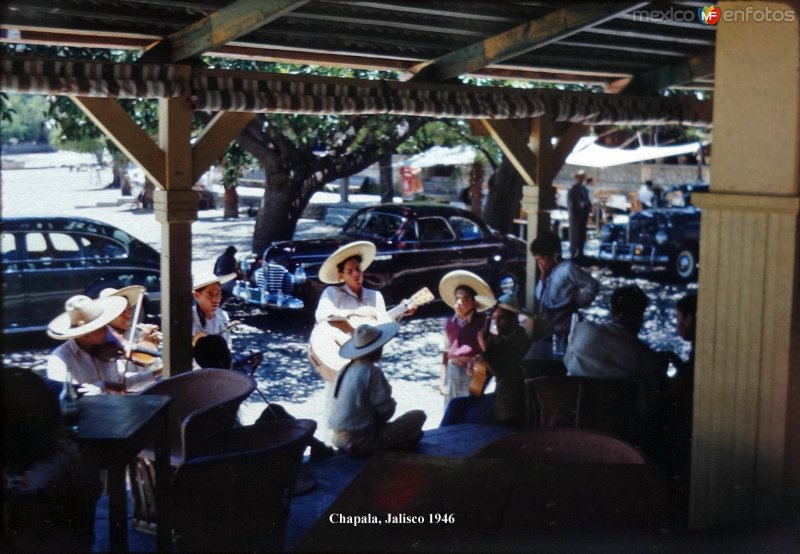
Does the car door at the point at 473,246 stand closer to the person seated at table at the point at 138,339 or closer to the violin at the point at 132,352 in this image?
the person seated at table at the point at 138,339

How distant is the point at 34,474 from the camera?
342cm

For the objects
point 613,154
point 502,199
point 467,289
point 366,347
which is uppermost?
point 613,154

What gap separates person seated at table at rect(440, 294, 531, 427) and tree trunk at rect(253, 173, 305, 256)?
7.24 meters

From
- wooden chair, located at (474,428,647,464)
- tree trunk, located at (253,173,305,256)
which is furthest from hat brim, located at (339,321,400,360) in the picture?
tree trunk, located at (253,173,305,256)

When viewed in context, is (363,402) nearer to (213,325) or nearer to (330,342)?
(330,342)

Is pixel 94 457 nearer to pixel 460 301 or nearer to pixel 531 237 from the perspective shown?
pixel 460 301

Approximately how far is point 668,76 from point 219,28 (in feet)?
15.3

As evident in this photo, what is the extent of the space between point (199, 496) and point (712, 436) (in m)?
2.19

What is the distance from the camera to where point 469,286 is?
701 centimetres

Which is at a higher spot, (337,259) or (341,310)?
(337,259)

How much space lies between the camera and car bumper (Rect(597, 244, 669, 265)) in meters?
17.0

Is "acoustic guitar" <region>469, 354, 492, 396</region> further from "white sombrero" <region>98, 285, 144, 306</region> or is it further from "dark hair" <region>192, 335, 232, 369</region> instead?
"white sombrero" <region>98, 285, 144, 306</region>

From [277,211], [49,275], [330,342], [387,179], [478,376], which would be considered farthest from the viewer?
[387,179]

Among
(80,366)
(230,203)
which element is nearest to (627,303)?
(80,366)
